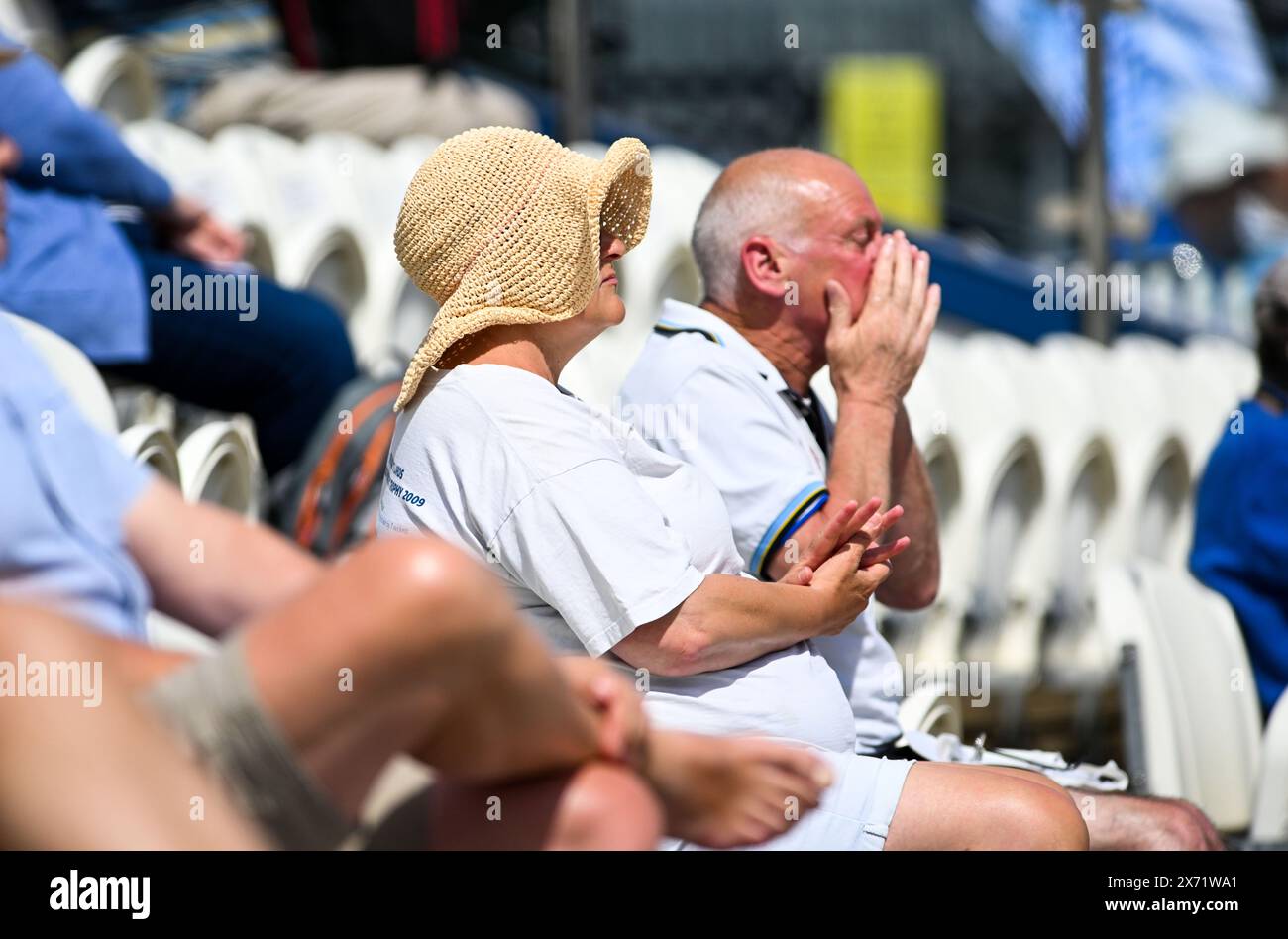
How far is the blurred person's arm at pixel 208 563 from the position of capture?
1.34m

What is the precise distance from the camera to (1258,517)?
9.61ft

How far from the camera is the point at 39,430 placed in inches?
52.4

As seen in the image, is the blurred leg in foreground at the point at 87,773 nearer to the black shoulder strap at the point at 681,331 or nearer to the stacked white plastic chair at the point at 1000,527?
the black shoulder strap at the point at 681,331

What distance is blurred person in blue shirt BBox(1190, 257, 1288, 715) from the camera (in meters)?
2.87

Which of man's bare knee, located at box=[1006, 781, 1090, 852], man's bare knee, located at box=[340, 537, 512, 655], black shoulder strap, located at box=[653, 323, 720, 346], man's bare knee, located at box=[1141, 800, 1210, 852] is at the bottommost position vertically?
man's bare knee, located at box=[1141, 800, 1210, 852]

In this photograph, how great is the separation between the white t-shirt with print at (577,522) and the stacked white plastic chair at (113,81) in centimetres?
215

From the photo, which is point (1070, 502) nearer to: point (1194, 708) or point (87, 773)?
point (1194, 708)

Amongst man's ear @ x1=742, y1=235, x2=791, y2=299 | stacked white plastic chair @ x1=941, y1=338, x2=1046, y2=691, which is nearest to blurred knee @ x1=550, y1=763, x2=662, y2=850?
man's ear @ x1=742, y1=235, x2=791, y2=299

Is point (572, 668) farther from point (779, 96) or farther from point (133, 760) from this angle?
point (779, 96)

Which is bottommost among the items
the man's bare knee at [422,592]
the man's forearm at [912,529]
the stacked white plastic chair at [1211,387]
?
the stacked white plastic chair at [1211,387]

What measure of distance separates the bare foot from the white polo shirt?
24.7 inches

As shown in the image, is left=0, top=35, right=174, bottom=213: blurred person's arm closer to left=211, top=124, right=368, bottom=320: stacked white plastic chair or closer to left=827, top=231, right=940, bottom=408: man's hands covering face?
left=211, top=124, right=368, bottom=320: stacked white plastic chair

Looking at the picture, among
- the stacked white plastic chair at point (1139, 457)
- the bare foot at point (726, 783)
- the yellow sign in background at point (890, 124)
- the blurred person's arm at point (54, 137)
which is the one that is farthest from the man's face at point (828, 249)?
the yellow sign in background at point (890, 124)

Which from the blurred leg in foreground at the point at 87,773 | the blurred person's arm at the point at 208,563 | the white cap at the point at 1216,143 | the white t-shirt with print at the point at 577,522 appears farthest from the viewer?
the white cap at the point at 1216,143
